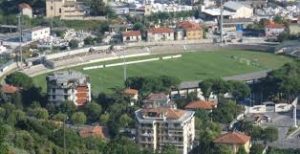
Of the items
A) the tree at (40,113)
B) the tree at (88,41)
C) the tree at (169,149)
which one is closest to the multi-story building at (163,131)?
the tree at (169,149)

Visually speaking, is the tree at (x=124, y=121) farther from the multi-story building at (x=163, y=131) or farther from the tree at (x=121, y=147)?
the tree at (x=121, y=147)

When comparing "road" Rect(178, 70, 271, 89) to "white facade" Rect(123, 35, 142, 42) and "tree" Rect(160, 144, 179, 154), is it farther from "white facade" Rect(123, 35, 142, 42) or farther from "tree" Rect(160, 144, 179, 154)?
"white facade" Rect(123, 35, 142, 42)

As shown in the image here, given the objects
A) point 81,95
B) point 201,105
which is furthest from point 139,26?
point 201,105

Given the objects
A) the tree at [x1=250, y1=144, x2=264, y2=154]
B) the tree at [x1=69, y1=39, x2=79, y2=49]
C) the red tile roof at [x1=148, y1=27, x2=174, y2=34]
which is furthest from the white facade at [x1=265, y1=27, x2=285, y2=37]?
the tree at [x1=250, y1=144, x2=264, y2=154]

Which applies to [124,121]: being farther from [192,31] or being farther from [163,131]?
[192,31]

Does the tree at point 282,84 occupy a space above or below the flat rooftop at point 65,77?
below

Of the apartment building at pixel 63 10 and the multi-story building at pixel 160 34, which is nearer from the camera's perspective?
the multi-story building at pixel 160 34
